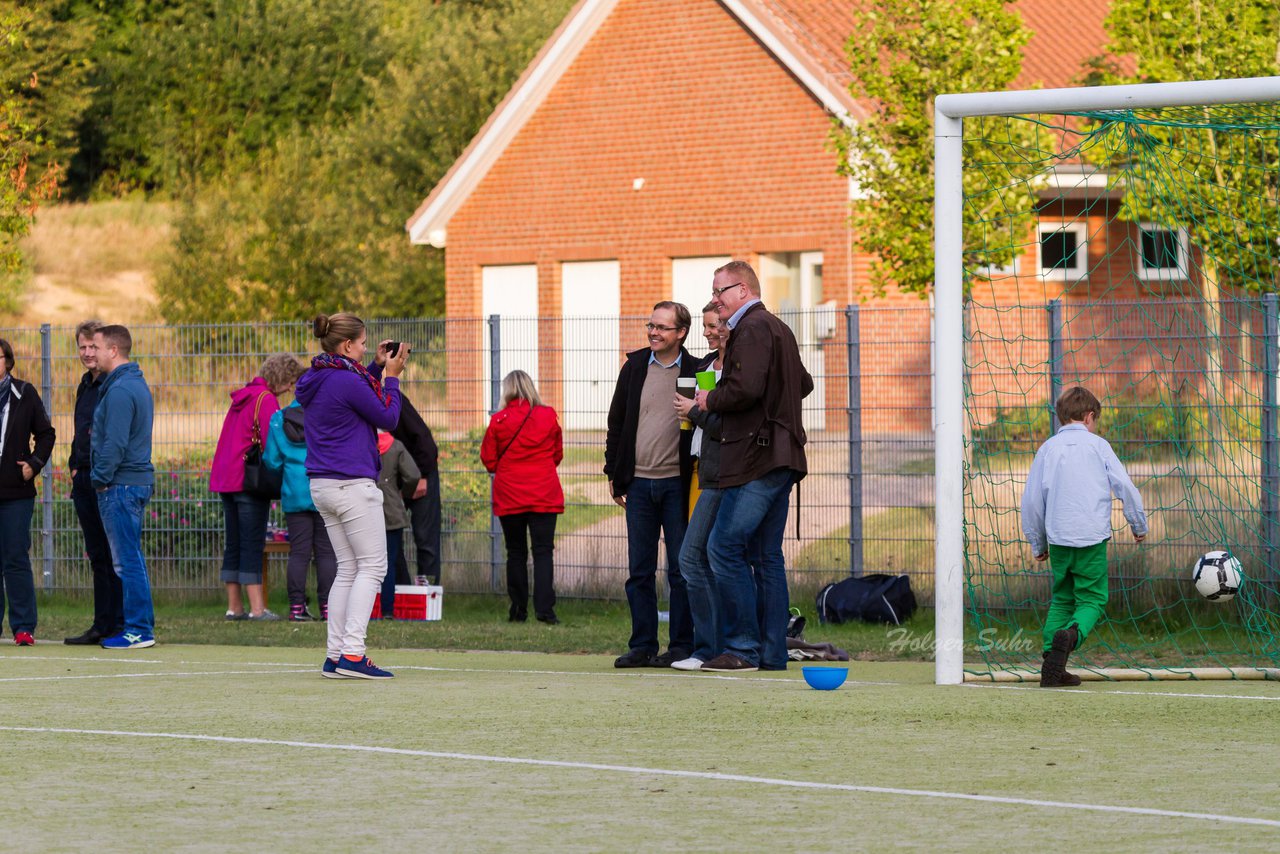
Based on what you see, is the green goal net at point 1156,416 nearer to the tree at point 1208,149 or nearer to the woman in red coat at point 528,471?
the tree at point 1208,149

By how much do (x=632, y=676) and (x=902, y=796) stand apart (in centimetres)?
377

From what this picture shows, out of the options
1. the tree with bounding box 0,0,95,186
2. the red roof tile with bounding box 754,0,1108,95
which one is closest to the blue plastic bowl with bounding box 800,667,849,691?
the red roof tile with bounding box 754,0,1108,95

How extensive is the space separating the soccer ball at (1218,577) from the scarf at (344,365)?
4.47m

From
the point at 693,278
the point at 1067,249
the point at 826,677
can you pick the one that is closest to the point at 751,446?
the point at 826,677

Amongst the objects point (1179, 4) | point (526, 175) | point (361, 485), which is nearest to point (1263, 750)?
point (361, 485)

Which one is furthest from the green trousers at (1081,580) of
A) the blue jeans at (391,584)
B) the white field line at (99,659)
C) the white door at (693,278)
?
Answer: the white door at (693,278)

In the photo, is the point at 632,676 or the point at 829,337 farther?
the point at 829,337

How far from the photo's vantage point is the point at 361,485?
9.34 metres

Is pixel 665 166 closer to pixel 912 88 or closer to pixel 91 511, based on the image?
pixel 912 88

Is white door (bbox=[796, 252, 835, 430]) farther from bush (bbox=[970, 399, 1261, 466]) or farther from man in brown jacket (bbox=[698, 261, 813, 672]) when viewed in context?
man in brown jacket (bbox=[698, 261, 813, 672])

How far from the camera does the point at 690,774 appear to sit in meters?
6.50

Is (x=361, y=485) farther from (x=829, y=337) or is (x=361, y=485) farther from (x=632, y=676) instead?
(x=829, y=337)

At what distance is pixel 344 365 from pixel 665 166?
18464 mm

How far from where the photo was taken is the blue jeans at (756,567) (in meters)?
9.45
